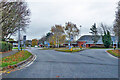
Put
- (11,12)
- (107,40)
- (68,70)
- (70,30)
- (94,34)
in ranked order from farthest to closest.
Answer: (94,34)
(70,30)
(107,40)
(11,12)
(68,70)

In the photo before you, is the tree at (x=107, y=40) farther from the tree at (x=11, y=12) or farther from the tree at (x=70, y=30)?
the tree at (x=11, y=12)

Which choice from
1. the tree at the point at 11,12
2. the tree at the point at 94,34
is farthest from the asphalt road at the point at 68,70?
the tree at the point at 94,34

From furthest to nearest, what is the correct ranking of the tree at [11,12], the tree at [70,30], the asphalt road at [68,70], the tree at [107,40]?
the tree at [70,30], the tree at [107,40], the tree at [11,12], the asphalt road at [68,70]

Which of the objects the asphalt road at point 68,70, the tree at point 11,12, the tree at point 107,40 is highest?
the tree at point 11,12

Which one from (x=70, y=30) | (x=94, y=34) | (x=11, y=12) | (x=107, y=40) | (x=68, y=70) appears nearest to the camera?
(x=68, y=70)

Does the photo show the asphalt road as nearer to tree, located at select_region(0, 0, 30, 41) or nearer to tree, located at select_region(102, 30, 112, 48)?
tree, located at select_region(0, 0, 30, 41)

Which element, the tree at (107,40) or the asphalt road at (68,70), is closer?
the asphalt road at (68,70)

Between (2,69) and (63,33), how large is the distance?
53.0 metres

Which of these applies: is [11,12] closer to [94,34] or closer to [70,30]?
[70,30]

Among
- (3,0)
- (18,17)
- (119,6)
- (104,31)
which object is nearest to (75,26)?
(104,31)

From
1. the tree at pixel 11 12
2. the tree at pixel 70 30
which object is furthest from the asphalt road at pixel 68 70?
the tree at pixel 70 30

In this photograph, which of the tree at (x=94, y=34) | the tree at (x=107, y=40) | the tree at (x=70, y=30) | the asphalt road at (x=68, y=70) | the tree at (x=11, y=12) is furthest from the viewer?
the tree at (x=94, y=34)

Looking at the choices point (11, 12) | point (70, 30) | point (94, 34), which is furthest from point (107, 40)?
point (11, 12)

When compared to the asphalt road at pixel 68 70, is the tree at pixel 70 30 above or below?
above
